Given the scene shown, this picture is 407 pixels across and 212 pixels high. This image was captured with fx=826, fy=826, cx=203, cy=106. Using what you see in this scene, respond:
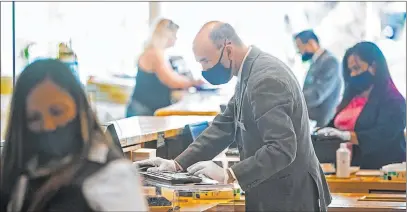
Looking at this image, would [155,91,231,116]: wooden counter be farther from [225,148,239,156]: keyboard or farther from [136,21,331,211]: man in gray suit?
[136,21,331,211]: man in gray suit

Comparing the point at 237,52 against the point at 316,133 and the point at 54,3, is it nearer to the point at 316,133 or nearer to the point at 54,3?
the point at 316,133

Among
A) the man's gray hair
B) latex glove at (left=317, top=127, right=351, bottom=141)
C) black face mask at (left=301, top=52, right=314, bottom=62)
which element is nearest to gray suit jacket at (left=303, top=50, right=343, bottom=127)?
black face mask at (left=301, top=52, right=314, bottom=62)

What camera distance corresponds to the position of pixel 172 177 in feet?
9.77

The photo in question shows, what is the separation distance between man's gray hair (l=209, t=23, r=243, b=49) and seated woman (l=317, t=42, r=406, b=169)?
73.8 inches

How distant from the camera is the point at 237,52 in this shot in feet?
10.8

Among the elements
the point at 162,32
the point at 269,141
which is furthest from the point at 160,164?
the point at 162,32

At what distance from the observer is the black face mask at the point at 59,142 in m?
1.67

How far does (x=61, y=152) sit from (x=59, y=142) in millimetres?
22

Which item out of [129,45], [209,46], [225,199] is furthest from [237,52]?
[129,45]

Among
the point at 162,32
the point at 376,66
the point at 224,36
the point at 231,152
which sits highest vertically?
the point at 162,32

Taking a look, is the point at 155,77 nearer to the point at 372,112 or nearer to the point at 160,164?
the point at 372,112

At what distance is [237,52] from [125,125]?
1114mm

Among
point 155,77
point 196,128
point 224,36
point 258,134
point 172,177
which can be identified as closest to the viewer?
point 172,177

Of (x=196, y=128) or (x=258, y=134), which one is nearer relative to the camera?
(x=258, y=134)
